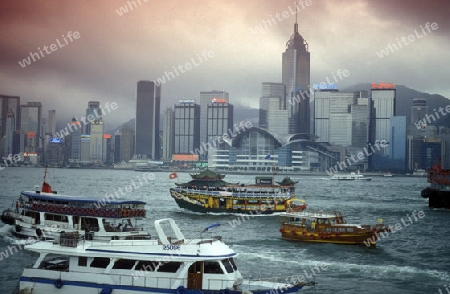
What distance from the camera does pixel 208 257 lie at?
2139 centimetres

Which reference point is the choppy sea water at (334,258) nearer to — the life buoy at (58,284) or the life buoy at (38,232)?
the life buoy at (38,232)

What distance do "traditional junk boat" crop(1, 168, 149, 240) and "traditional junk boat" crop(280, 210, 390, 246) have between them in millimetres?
13893

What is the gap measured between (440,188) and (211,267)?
201 feet

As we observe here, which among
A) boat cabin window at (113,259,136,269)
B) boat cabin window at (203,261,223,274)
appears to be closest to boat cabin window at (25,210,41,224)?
boat cabin window at (113,259,136,269)

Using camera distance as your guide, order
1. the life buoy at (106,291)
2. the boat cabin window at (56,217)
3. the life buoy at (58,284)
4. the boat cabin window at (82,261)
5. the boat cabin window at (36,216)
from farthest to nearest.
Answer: the boat cabin window at (36,216)
the boat cabin window at (56,217)
the boat cabin window at (82,261)
the life buoy at (58,284)
the life buoy at (106,291)

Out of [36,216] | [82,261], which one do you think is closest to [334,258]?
[36,216]

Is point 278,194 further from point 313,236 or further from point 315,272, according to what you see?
point 315,272

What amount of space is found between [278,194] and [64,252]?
41.8 m

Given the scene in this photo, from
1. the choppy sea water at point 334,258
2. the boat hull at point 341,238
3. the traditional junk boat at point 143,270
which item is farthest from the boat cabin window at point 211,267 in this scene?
the boat hull at point 341,238

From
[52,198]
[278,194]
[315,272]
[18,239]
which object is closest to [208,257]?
[315,272]

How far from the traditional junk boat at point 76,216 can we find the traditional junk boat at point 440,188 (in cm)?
5060

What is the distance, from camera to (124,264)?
22.3 metres

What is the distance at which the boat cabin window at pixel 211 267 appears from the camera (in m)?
21.6

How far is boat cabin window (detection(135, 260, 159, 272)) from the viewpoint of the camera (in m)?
22.0
